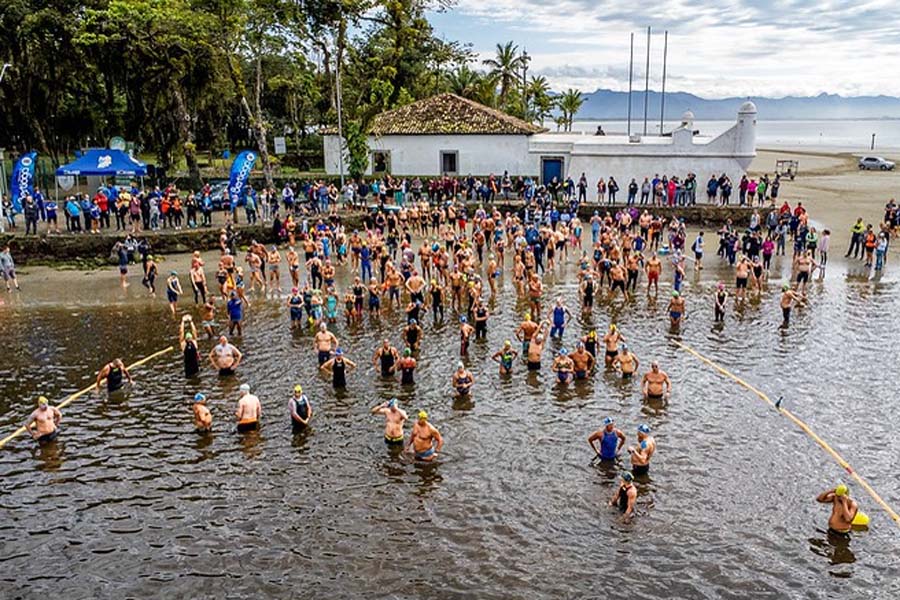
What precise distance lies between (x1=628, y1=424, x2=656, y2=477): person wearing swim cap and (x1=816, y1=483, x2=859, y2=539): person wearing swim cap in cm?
296

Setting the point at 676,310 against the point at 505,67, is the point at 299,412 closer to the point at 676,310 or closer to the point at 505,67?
the point at 676,310

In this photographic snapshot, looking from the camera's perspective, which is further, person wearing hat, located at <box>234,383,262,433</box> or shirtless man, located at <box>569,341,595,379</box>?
shirtless man, located at <box>569,341,595,379</box>

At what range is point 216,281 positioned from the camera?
88.2 feet

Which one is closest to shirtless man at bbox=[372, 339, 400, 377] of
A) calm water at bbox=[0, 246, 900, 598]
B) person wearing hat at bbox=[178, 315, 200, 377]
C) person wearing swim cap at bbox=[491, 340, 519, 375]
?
calm water at bbox=[0, 246, 900, 598]

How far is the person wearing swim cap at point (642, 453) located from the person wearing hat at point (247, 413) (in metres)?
7.38

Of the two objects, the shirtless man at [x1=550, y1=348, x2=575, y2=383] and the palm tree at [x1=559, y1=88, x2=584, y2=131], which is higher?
the palm tree at [x1=559, y1=88, x2=584, y2=131]

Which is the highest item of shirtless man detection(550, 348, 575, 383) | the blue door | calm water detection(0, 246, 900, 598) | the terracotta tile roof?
the terracotta tile roof

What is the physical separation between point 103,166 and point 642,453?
2654 cm

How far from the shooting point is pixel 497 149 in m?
45.0

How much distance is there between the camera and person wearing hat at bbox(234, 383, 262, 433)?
15062 mm

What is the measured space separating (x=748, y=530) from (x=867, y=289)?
17.4m

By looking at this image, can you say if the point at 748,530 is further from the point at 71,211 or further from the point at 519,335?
the point at 71,211

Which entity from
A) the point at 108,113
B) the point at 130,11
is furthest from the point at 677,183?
the point at 108,113

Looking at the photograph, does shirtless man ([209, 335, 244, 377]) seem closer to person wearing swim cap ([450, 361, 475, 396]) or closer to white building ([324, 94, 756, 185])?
person wearing swim cap ([450, 361, 475, 396])
